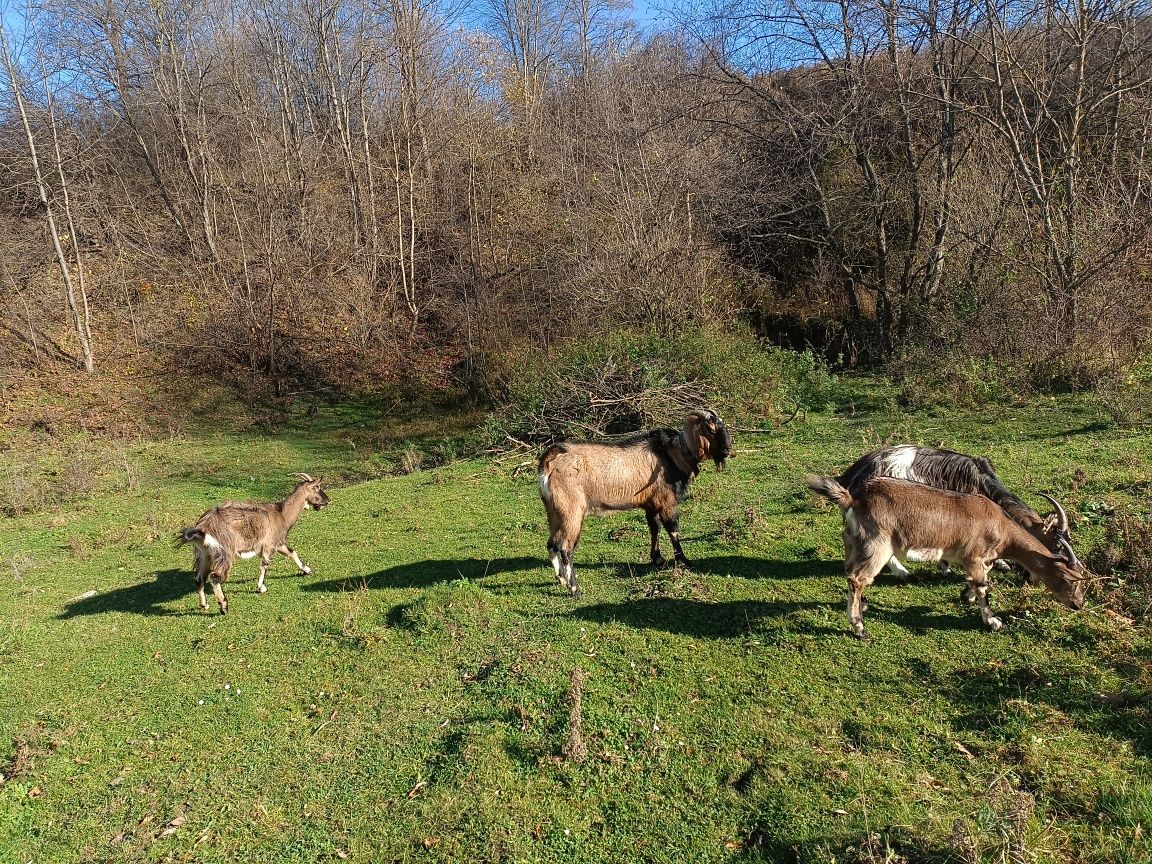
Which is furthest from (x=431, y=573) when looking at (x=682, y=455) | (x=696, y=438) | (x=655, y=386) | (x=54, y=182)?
(x=54, y=182)

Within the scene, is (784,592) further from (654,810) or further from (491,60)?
(491,60)

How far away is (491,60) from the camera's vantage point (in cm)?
3741

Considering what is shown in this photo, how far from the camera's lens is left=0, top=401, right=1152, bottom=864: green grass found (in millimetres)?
4211

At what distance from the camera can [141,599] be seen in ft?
30.6

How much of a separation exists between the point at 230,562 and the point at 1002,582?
8.37 m

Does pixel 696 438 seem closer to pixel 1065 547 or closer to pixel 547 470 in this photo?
pixel 547 470

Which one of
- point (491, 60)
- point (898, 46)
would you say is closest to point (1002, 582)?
point (898, 46)

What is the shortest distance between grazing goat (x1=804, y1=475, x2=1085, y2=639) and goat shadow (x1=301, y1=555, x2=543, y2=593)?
364cm

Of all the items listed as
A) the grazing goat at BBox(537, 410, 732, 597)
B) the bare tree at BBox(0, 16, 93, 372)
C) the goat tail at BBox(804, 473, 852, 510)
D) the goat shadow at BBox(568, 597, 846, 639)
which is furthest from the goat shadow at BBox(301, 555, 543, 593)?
the bare tree at BBox(0, 16, 93, 372)

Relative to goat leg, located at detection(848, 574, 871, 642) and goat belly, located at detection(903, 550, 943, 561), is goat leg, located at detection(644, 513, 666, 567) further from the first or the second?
goat belly, located at detection(903, 550, 943, 561)

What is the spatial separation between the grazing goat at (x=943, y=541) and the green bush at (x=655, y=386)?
8819mm

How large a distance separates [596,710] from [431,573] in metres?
4.04

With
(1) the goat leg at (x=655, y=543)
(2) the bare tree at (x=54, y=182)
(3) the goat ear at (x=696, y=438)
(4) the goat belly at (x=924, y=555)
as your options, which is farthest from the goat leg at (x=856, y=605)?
(2) the bare tree at (x=54, y=182)

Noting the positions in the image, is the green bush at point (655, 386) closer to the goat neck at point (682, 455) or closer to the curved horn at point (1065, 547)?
the goat neck at point (682, 455)
